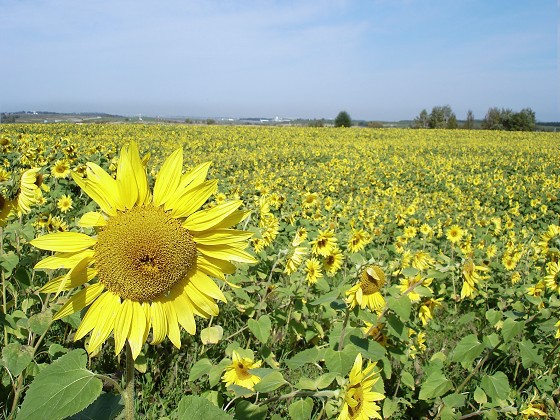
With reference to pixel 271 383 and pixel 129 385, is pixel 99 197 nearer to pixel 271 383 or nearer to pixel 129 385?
pixel 129 385

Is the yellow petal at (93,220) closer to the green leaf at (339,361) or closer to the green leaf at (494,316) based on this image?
the green leaf at (339,361)

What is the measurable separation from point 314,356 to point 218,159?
1393 centimetres

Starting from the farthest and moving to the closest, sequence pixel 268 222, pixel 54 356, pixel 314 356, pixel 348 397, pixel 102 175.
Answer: pixel 268 222 < pixel 54 356 < pixel 314 356 < pixel 348 397 < pixel 102 175

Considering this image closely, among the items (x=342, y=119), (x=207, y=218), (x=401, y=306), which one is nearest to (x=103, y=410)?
(x=207, y=218)

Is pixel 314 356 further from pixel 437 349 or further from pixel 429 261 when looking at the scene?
pixel 437 349

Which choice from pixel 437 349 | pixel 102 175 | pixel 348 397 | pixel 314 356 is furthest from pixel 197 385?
pixel 437 349

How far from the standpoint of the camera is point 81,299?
99 cm

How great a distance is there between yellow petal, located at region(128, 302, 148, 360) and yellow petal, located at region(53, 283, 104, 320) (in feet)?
0.30

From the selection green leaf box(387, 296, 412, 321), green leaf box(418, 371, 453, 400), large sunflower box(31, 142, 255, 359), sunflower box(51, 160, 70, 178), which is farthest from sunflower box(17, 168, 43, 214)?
sunflower box(51, 160, 70, 178)

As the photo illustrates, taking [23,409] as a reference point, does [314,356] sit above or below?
below

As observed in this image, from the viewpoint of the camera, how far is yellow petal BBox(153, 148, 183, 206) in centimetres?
101

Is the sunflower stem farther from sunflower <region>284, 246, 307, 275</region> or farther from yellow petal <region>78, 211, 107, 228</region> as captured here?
sunflower <region>284, 246, 307, 275</region>

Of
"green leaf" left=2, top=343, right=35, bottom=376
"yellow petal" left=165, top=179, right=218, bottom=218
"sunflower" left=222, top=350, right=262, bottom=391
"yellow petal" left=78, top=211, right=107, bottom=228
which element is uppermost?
"yellow petal" left=165, top=179, right=218, bottom=218

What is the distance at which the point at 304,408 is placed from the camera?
1414 mm
